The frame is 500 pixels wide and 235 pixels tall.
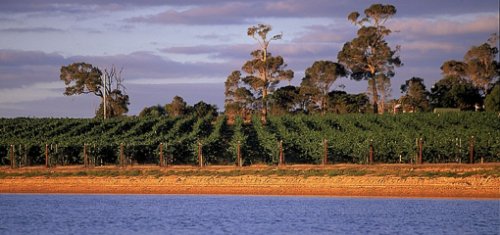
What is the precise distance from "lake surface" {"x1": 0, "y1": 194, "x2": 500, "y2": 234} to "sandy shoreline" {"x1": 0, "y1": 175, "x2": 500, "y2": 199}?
1.54 meters

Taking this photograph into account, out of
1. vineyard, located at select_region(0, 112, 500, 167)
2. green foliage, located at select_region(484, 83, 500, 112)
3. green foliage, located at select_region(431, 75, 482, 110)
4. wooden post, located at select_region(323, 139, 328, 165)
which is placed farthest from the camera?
green foliage, located at select_region(431, 75, 482, 110)

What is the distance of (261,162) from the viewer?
45.0 meters

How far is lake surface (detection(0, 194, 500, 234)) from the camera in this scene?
2756 cm

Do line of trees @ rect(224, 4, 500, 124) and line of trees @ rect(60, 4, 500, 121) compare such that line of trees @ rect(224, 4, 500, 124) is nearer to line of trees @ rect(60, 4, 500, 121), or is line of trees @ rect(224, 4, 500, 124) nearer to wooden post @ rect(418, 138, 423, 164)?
line of trees @ rect(60, 4, 500, 121)

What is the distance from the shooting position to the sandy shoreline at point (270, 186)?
1421 inches

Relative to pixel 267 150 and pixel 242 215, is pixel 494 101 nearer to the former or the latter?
pixel 267 150

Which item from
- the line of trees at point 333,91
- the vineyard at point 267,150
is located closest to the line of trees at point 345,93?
the line of trees at point 333,91

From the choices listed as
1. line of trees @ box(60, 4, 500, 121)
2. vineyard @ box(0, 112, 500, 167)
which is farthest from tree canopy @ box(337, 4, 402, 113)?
vineyard @ box(0, 112, 500, 167)

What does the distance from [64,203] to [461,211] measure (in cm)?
1442

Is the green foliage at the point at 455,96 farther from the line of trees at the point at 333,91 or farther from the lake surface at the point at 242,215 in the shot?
the lake surface at the point at 242,215

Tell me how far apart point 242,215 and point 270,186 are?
740 cm

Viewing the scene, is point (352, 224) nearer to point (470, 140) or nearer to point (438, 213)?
point (438, 213)

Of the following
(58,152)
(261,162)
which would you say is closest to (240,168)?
(261,162)

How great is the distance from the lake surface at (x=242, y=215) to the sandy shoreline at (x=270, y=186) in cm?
154
